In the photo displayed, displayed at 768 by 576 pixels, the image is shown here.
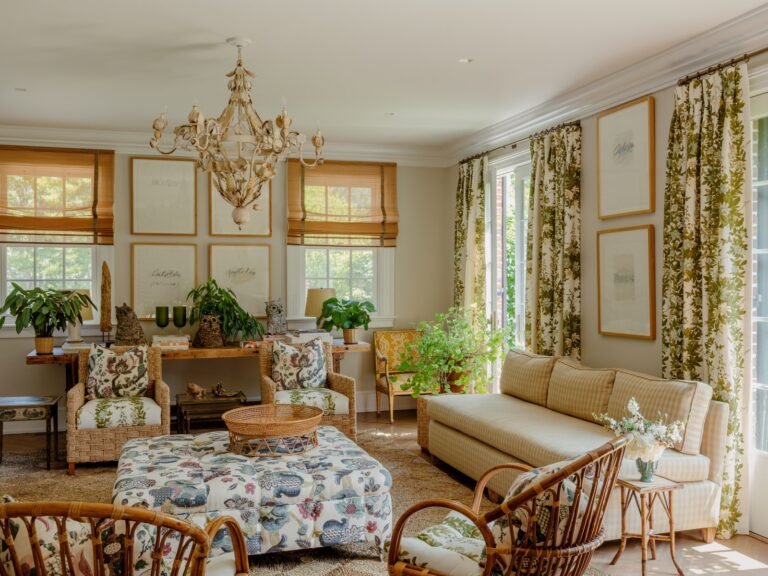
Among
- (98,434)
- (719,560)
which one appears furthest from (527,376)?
(98,434)

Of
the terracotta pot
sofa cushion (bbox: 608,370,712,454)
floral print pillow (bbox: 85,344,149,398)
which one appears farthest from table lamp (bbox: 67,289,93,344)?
sofa cushion (bbox: 608,370,712,454)

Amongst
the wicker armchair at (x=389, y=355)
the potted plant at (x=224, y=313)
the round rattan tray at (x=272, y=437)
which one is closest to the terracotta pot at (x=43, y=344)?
the potted plant at (x=224, y=313)

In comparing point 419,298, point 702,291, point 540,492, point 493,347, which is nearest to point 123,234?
point 419,298

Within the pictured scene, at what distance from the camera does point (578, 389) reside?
4.66 metres

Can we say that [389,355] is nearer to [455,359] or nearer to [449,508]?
[455,359]

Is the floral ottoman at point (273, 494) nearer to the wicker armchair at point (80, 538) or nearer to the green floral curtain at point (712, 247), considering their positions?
the wicker armchair at point (80, 538)

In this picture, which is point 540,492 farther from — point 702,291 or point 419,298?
point 419,298

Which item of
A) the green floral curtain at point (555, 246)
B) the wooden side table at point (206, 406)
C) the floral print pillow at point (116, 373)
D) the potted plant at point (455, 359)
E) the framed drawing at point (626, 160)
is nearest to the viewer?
the framed drawing at point (626, 160)

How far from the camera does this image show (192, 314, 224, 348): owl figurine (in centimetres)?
655

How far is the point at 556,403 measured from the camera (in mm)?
4887

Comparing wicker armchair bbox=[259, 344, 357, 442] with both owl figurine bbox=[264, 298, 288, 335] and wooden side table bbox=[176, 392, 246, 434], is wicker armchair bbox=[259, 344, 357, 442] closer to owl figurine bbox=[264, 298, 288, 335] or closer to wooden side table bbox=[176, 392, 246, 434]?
wooden side table bbox=[176, 392, 246, 434]

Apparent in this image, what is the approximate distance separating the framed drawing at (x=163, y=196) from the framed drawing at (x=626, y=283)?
158 inches

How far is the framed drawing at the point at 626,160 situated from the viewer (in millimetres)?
4691

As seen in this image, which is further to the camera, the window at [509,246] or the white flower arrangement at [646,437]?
the window at [509,246]
